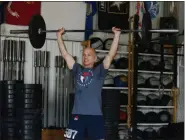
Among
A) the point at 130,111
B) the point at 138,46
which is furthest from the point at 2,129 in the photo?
the point at 138,46

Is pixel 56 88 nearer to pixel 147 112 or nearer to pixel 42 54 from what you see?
pixel 42 54

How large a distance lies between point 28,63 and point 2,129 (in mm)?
1179

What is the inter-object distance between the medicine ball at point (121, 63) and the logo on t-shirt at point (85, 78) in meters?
2.59

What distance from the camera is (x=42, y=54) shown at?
5215mm

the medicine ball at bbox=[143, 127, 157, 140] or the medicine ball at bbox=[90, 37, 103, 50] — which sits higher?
the medicine ball at bbox=[90, 37, 103, 50]

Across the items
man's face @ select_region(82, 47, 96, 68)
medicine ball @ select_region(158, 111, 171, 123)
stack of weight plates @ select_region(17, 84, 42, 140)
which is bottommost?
medicine ball @ select_region(158, 111, 171, 123)

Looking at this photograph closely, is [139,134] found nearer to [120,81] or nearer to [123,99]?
[123,99]

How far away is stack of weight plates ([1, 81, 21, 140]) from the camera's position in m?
4.33

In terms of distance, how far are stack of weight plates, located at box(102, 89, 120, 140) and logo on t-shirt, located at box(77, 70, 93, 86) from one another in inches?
73.1

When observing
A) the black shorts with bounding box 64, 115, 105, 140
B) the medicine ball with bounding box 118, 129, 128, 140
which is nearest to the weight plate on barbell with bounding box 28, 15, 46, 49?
the black shorts with bounding box 64, 115, 105, 140

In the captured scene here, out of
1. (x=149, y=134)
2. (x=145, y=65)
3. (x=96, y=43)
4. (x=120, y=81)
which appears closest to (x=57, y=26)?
(x=96, y=43)

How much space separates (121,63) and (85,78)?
2.61m

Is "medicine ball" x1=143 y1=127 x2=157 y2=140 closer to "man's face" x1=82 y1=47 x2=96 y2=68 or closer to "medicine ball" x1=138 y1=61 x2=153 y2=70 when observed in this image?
"medicine ball" x1=138 y1=61 x2=153 y2=70

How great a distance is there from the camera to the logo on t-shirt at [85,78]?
2.78 metres
